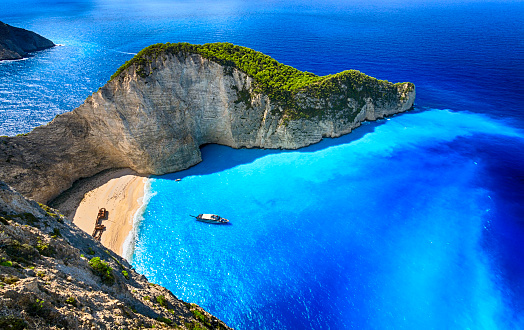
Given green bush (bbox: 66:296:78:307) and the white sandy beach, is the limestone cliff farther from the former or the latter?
green bush (bbox: 66:296:78:307)

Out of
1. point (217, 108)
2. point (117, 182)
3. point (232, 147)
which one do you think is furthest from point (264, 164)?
point (117, 182)

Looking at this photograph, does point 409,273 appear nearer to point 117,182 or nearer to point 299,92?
point 299,92

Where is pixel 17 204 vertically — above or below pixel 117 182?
above

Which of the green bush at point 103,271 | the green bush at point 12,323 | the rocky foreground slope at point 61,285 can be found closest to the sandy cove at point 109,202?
the rocky foreground slope at point 61,285

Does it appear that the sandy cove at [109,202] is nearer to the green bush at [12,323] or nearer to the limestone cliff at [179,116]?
the limestone cliff at [179,116]

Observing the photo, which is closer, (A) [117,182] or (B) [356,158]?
(A) [117,182]

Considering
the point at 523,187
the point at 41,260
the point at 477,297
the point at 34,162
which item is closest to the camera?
the point at 41,260
